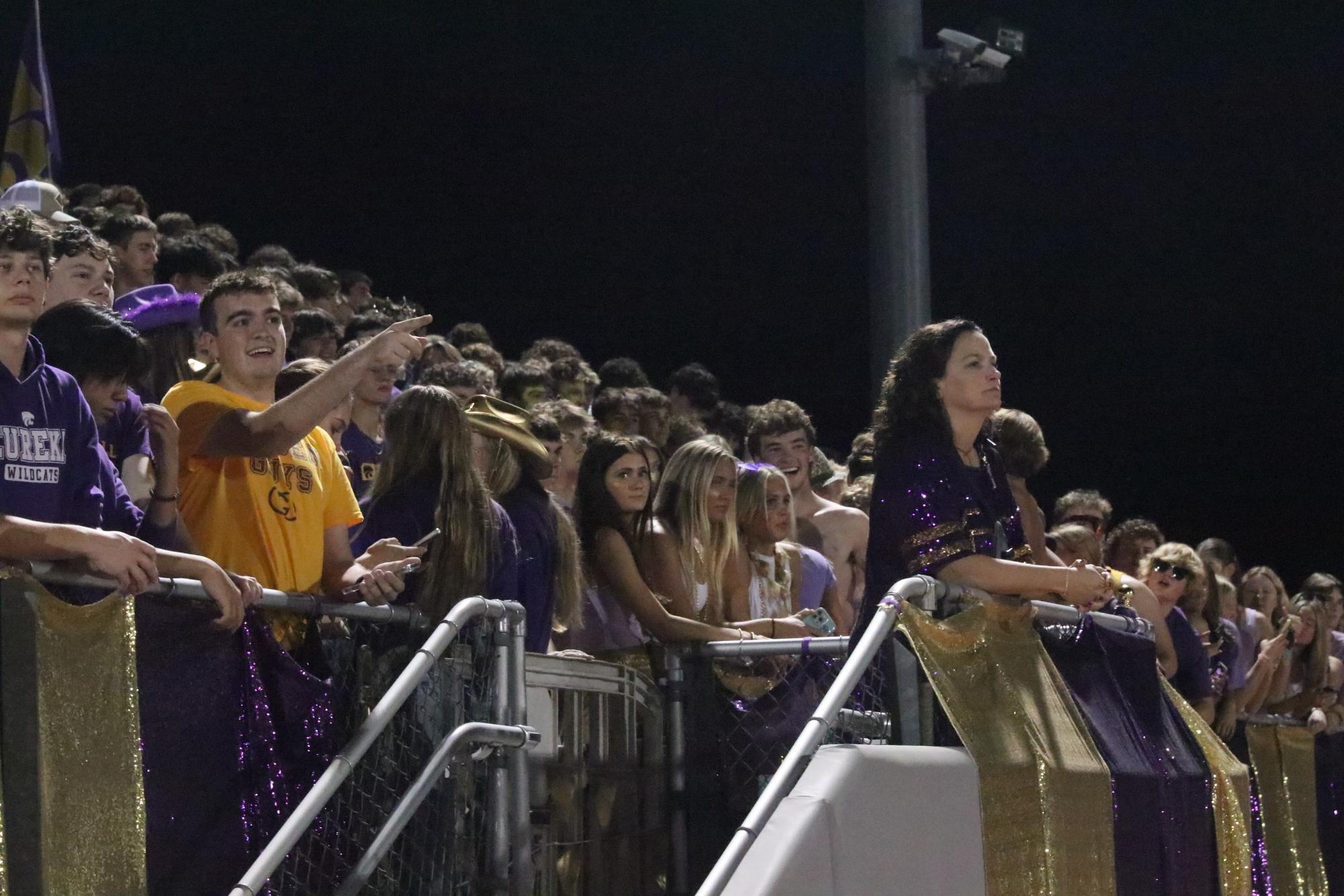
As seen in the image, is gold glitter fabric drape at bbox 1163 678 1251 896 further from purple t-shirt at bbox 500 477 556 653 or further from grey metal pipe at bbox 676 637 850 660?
purple t-shirt at bbox 500 477 556 653

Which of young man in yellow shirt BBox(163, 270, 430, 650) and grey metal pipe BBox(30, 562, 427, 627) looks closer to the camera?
grey metal pipe BBox(30, 562, 427, 627)

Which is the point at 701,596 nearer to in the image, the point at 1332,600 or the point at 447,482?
the point at 447,482

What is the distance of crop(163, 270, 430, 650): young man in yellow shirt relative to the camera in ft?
13.1

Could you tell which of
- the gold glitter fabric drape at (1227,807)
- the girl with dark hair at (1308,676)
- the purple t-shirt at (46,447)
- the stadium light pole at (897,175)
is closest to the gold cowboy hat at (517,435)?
the purple t-shirt at (46,447)

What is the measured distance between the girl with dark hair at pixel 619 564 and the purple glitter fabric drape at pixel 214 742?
4.68 ft

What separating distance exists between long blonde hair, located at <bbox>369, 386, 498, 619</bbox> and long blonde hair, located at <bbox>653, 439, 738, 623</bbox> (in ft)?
3.56

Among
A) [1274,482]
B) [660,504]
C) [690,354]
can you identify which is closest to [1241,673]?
[660,504]

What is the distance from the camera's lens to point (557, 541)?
4.83 metres

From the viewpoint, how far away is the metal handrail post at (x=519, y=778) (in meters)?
3.98

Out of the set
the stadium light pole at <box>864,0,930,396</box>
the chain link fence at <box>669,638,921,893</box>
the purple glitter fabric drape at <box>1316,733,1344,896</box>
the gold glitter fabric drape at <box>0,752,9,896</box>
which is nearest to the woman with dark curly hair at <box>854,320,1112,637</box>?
the chain link fence at <box>669,638,921,893</box>

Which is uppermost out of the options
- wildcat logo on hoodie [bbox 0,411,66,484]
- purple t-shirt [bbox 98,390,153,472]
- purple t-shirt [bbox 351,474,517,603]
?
purple t-shirt [bbox 98,390,153,472]

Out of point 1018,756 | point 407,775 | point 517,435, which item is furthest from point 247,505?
point 1018,756

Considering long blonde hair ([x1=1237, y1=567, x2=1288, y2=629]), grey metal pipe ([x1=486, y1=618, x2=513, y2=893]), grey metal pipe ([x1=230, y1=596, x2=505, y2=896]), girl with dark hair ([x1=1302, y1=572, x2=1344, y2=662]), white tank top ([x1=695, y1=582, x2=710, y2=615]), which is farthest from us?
long blonde hair ([x1=1237, y1=567, x2=1288, y2=629])

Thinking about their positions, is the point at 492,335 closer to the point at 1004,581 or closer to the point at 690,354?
the point at 690,354
